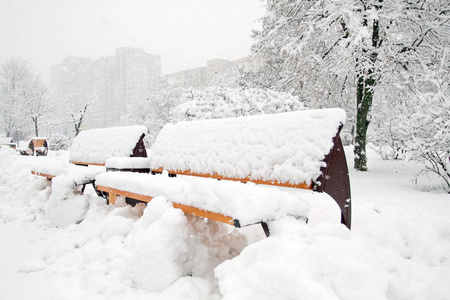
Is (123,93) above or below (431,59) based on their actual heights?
above

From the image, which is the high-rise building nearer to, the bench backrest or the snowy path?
the snowy path

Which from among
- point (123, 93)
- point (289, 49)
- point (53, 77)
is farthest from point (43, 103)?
point (53, 77)

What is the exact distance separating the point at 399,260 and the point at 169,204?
1366 mm

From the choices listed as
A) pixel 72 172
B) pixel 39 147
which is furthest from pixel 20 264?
pixel 39 147

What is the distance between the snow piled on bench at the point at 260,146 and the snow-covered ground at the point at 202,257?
Answer: 482 millimetres

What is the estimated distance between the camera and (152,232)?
1.66 m

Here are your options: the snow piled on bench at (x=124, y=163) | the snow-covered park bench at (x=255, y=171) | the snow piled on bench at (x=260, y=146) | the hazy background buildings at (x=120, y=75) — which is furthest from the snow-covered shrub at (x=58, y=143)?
the hazy background buildings at (x=120, y=75)

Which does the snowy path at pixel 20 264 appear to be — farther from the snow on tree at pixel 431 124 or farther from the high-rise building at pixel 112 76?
the high-rise building at pixel 112 76

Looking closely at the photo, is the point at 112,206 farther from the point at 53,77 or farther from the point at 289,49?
the point at 53,77

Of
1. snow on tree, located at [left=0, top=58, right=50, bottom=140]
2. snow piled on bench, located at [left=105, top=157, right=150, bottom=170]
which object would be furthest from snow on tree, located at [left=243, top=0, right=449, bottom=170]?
snow on tree, located at [left=0, top=58, right=50, bottom=140]

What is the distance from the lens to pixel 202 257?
5.74 ft

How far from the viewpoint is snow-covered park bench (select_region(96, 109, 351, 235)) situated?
58.7 inches

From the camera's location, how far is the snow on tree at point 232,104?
20.2ft

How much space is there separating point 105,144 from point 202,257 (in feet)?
10.7
